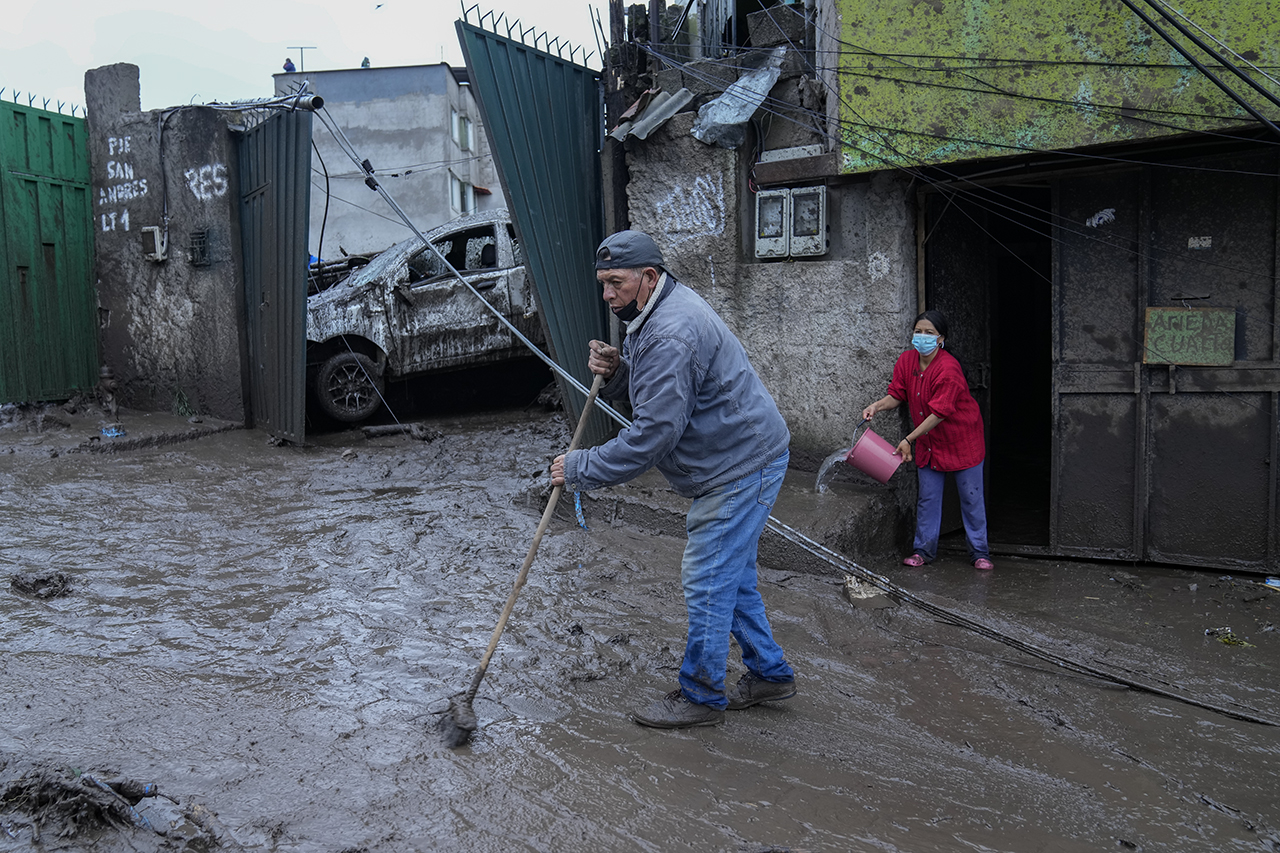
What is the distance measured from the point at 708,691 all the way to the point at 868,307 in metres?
3.44

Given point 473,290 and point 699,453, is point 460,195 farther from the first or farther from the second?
point 699,453

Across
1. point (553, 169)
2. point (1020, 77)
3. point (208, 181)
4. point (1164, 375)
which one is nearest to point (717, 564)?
point (1020, 77)

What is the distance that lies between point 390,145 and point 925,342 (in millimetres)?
24442

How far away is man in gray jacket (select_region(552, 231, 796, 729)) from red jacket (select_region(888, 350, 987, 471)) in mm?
2540

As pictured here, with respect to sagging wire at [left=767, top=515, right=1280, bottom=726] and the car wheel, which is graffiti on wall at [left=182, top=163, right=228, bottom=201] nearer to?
the car wheel

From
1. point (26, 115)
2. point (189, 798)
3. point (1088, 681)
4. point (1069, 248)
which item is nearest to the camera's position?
point (189, 798)

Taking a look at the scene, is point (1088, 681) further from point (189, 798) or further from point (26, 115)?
point (26, 115)

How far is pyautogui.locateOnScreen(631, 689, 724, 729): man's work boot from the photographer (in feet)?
10.8

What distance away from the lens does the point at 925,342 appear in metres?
5.55

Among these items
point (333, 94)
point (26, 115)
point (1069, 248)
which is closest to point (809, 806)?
point (1069, 248)

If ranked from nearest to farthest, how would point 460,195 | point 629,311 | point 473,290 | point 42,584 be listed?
point 629,311
point 42,584
point 473,290
point 460,195

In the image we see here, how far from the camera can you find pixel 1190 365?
218 inches

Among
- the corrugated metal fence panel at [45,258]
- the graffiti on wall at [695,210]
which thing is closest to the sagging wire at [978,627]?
the graffiti on wall at [695,210]

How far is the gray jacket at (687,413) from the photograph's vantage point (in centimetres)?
312
